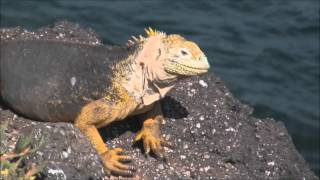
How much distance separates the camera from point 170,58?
571cm

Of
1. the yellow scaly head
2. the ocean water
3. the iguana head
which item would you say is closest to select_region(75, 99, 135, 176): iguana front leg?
the iguana head

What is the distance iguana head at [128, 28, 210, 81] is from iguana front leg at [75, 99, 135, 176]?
14.1 inches

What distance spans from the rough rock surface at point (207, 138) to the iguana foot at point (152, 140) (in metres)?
0.07

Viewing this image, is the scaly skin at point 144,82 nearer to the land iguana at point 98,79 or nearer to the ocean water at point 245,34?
the land iguana at point 98,79

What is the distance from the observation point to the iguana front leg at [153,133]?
6.01m

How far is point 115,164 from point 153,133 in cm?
52

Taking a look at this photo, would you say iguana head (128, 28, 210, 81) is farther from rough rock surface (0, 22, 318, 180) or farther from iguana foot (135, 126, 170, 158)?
Result: rough rock surface (0, 22, 318, 180)

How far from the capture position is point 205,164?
242 inches

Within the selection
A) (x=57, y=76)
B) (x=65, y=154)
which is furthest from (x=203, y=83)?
(x=65, y=154)

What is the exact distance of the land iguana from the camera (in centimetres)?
Answer: 576

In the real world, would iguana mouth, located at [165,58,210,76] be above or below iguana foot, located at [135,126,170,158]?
above

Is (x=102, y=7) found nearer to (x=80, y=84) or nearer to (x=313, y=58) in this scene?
(x=313, y=58)

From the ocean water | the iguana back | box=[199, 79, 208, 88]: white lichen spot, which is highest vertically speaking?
the iguana back

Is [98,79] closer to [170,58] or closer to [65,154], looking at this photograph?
[170,58]
